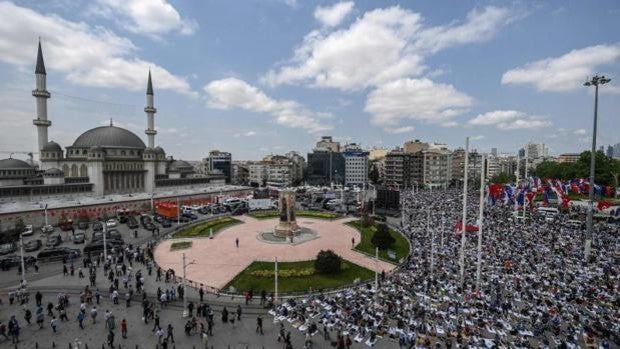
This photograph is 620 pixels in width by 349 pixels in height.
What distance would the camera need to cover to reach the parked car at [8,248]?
110ft

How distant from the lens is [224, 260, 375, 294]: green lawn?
26486 millimetres

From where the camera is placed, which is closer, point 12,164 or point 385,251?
point 385,251

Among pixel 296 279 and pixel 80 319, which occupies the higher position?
pixel 80 319

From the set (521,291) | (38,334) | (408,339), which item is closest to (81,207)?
(38,334)

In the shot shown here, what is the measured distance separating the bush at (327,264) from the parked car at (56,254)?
23.2 m

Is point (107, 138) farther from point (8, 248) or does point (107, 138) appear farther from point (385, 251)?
point (385, 251)

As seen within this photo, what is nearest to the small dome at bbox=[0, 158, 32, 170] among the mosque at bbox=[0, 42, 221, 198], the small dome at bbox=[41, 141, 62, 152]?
the mosque at bbox=[0, 42, 221, 198]

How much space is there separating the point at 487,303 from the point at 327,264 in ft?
39.8

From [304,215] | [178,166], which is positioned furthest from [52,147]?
[304,215]

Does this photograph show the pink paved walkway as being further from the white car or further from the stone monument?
the white car

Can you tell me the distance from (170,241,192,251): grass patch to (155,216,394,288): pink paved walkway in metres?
0.45

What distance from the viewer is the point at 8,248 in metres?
34.2

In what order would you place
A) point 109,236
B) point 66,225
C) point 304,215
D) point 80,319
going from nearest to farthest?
point 80,319
point 109,236
point 66,225
point 304,215

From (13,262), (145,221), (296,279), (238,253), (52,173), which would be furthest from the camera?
(52,173)
